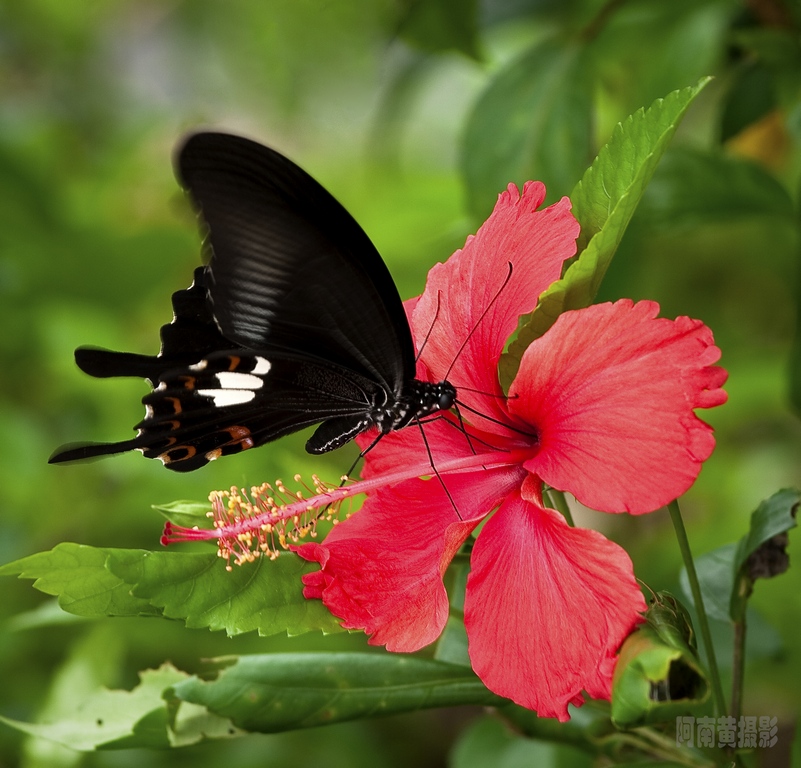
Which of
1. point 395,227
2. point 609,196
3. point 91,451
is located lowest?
point 91,451

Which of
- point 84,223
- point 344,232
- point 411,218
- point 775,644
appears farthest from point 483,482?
point 84,223

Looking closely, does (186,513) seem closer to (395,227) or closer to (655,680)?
(655,680)

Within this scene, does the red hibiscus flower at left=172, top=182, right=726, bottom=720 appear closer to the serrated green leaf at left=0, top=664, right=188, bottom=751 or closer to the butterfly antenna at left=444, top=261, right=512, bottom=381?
the butterfly antenna at left=444, top=261, right=512, bottom=381

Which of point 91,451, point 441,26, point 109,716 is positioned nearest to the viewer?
point 91,451

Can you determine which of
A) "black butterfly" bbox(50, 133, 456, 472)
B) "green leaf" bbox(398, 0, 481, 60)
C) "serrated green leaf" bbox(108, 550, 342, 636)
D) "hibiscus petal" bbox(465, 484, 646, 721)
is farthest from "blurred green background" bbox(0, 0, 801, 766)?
"hibiscus petal" bbox(465, 484, 646, 721)

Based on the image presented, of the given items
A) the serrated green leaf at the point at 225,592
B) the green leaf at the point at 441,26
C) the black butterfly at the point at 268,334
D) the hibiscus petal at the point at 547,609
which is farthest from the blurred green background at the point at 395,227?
the hibiscus petal at the point at 547,609

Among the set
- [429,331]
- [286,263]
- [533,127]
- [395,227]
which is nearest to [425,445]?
[429,331]

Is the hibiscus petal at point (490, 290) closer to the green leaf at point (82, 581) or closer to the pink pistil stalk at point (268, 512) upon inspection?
the pink pistil stalk at point (268, 512)

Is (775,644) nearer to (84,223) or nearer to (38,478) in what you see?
(38,478)
